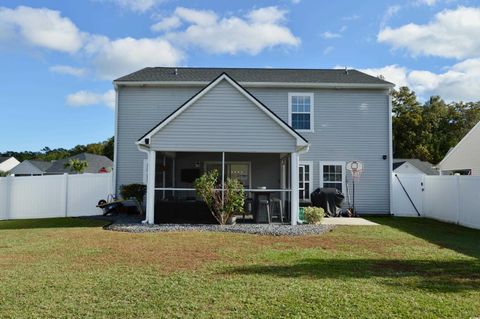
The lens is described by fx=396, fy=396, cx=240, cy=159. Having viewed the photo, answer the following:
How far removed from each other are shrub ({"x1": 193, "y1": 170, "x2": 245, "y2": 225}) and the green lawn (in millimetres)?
2101

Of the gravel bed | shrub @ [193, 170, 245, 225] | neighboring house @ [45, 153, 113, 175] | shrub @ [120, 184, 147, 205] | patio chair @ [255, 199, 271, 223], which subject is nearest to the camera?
the gravel bed

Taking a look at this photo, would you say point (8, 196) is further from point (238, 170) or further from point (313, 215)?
point (313, 215)

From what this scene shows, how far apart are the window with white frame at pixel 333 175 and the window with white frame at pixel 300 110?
2.01 meters

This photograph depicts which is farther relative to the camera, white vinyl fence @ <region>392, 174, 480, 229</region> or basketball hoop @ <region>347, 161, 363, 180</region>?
basketball hoop @ <region>347, 161, 363, 180</region>

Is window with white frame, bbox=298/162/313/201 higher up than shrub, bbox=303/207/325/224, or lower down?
higher up

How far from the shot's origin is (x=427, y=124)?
162 ft

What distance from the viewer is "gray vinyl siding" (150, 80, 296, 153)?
13672 millimetres

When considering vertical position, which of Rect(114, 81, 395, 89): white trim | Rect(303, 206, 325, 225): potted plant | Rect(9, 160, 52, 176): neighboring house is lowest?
Rect(303, 206, 325, 225): potted plant

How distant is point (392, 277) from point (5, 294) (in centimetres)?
591

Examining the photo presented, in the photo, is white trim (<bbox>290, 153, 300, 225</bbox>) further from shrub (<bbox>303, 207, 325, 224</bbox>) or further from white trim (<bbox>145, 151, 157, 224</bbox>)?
white trim (<bbox>145, 151, 157, 224</bbox>)

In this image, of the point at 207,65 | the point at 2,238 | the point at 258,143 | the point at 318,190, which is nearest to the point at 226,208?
the point at 258,143

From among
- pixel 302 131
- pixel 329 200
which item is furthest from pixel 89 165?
pixel 329 200

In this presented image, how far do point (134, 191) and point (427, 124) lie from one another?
4370 cm

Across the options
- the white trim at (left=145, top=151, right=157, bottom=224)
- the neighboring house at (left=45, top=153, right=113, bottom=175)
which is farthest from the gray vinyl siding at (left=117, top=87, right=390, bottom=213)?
the neighboring house at (left=45, top=153, right=113, bottom=175)
